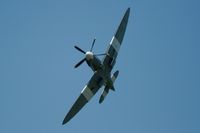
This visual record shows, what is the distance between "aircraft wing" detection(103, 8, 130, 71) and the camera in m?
63.3

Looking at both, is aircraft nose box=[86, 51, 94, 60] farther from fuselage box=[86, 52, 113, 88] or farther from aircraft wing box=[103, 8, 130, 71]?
aircraft wing box=[103, 8, 130, 71]

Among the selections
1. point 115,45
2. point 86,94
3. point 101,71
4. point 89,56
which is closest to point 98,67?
point 101,71

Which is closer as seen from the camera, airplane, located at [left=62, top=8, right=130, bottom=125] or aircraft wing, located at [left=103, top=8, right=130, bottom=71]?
airplane, located at [left=62, top=8, right=130, bottom=125]

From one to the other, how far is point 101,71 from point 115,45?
4.58 meters

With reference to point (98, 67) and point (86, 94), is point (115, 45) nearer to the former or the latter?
point (98, 67)

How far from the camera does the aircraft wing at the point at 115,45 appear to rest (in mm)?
63281

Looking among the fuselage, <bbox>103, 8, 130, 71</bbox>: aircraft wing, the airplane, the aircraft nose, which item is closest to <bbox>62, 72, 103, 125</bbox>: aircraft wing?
the airplane

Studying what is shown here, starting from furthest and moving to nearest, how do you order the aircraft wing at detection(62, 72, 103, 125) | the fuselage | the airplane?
the aircraft wing at detection(62, 72, 103, 125)
the airplane
the fuselage

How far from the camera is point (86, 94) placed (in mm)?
67875

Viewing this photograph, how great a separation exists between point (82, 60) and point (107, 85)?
548 centimetres

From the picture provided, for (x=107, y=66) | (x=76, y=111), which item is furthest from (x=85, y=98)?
(x=107, y=66)

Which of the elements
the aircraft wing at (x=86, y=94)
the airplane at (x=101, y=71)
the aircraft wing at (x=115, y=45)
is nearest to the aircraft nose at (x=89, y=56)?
the airplane at (x=101, y=71)

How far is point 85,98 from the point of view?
68312 mm

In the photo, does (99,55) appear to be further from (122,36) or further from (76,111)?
(76,111)
